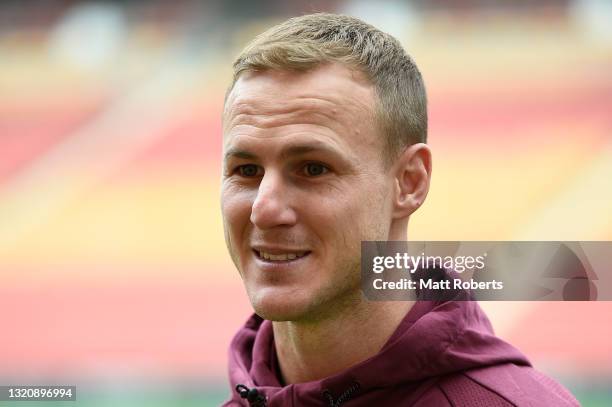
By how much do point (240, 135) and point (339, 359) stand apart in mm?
497

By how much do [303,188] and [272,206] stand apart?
8cm

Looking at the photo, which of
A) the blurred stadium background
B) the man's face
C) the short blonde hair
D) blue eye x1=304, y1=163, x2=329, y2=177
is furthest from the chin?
the blurred stadium background

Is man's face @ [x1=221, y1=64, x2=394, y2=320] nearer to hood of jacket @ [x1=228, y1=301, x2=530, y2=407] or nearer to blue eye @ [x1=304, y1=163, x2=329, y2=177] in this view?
blue eye @ [x1=304, y1=163, x2=329, y2=177]

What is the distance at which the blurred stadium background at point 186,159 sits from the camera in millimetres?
8664

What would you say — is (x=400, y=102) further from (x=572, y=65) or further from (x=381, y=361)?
(x=572, y=65)

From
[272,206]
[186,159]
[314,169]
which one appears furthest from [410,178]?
[186,159]

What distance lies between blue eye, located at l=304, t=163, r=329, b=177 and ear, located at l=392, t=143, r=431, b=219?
0.61 feet

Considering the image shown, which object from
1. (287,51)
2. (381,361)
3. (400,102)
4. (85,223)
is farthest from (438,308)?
(85,223)

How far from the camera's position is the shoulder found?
5.65 ft

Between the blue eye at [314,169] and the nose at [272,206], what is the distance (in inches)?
2.4

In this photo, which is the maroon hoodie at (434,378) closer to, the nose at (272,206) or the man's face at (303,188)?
the man's face at (303,188)

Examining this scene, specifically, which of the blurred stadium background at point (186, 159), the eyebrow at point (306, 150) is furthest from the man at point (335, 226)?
the blurred stadium background at point (186, 159)

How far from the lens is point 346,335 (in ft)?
6.05

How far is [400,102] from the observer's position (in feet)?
6.27
